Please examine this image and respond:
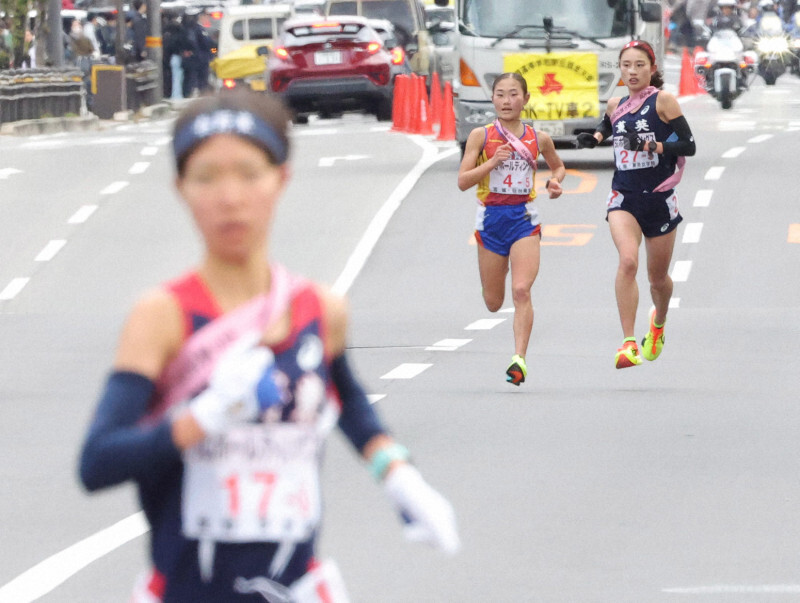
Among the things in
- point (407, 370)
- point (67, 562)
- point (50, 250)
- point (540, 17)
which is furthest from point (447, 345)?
point (540, 17)

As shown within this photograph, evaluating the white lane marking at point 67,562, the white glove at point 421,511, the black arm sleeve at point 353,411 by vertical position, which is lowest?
the white lane marking at point 67,562

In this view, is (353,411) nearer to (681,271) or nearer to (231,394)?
(231,394)

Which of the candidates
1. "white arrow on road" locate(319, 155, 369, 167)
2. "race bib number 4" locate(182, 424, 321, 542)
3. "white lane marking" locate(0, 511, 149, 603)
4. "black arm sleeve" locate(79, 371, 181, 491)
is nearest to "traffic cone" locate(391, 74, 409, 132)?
"white arrow on road" locate(319, 155, 369, 167)

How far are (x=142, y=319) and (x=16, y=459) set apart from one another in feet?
21.2

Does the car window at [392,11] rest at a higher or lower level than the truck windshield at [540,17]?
lower

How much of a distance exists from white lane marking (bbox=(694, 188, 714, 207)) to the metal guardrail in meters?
13.0

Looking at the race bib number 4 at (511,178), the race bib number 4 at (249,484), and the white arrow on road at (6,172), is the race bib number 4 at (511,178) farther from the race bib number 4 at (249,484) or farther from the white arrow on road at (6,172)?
the white arrow on road at (6,172)

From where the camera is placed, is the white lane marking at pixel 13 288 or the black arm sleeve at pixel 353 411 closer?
the black arm sleeve at pixel 353 411

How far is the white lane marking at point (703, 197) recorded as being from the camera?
21.5 meters

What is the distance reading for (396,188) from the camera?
22703 mm

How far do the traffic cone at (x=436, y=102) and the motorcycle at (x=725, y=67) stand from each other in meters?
6.12

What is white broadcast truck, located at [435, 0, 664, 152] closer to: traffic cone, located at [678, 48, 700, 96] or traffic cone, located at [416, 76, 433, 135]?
traffic cone, located at [416, 76, 433, 135]

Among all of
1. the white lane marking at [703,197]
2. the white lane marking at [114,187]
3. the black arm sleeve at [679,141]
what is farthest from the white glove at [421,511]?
the white lane marking at [114,187]

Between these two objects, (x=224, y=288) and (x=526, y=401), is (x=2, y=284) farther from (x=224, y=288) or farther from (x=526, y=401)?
(x=224, y=288)
